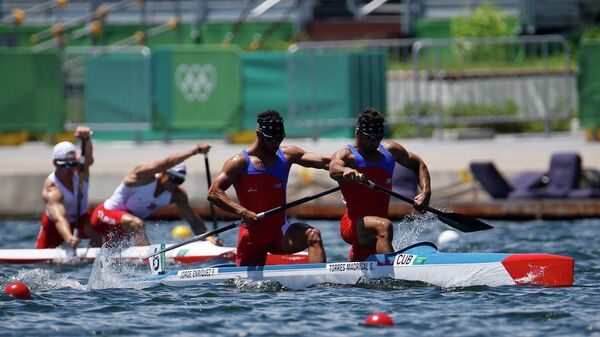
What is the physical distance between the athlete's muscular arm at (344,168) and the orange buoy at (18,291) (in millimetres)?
2978

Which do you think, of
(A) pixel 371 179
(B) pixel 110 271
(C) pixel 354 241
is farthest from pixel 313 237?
(B) pixel 110 271

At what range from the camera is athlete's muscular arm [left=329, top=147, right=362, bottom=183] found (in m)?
12.4

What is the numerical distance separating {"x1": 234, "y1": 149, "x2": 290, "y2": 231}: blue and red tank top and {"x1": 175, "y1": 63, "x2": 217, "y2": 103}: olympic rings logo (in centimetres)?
1185

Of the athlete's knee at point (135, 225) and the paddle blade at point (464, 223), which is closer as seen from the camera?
the paddle blade at point (464, 223)

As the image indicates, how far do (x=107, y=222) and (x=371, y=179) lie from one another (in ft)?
13.2

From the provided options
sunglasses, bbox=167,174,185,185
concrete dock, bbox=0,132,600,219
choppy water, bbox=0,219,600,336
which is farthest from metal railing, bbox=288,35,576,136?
choppy water, bbox=0,219,600,336

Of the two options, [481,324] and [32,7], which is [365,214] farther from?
[32,7]

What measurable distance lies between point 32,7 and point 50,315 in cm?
2173

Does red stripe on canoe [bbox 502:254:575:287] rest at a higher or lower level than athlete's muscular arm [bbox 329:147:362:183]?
lower

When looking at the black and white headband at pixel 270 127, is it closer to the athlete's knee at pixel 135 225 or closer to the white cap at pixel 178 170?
the white cap at pixel 178 170

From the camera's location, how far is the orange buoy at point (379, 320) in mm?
10898

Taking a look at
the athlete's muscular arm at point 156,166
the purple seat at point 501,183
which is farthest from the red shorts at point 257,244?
the purple seat at point 501,183

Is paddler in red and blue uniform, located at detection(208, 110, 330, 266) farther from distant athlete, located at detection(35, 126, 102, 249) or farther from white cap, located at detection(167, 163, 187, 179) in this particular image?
distant athlete, located at detection(35, 126, 102, 249)

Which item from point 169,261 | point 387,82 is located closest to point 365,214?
point 169,261
